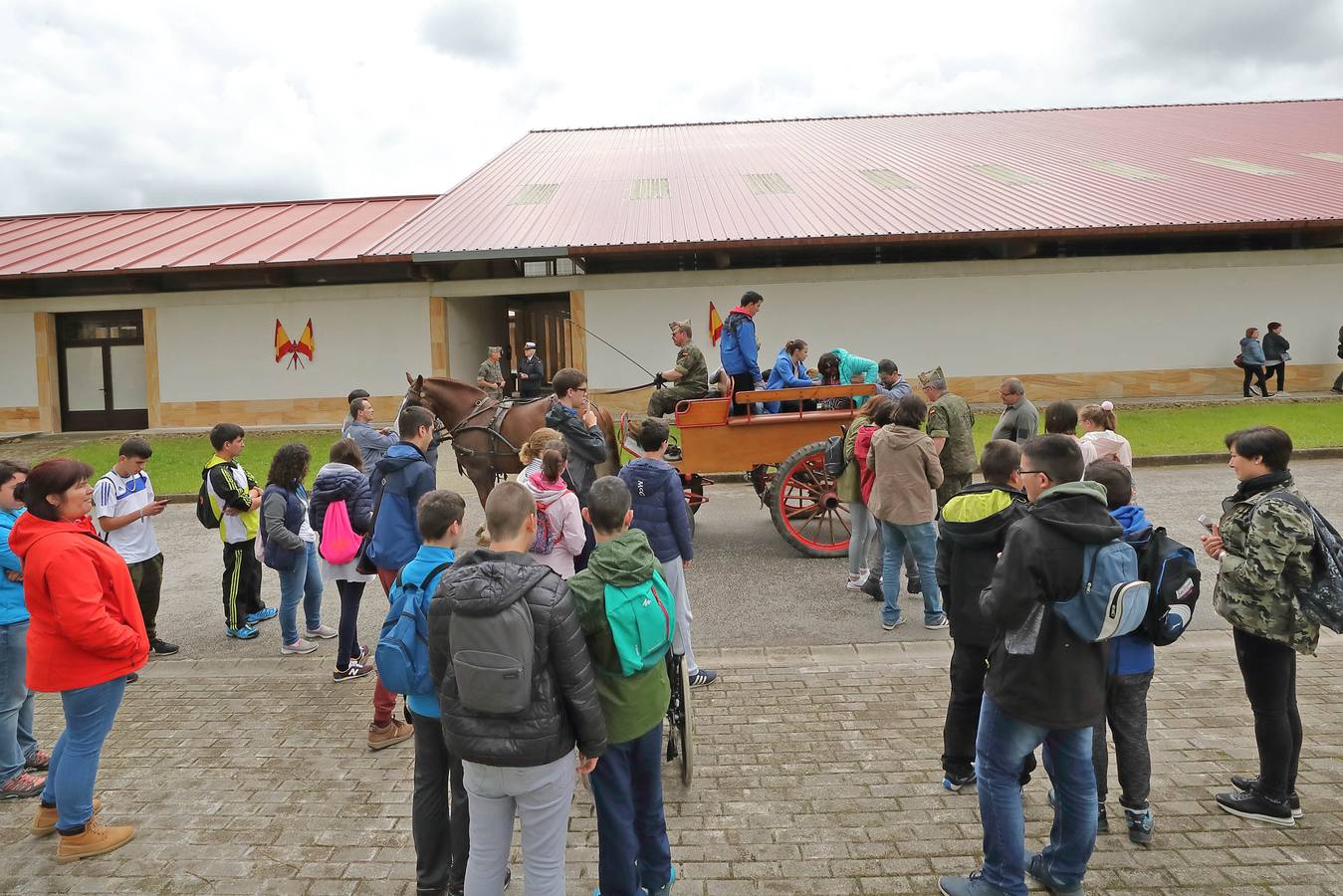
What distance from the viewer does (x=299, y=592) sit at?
241 inches

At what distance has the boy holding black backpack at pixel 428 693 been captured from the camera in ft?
10.3

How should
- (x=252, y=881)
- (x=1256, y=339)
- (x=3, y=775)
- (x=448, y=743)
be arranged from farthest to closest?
(x=1256, y=339)
(x=3, y=775)
(x=252, y=881)
(x=448, y=743)

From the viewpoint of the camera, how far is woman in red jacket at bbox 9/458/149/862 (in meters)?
3.51

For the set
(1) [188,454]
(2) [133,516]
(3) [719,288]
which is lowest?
(1) [188,454]

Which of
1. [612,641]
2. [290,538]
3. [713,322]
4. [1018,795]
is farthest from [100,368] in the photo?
[1018,795]

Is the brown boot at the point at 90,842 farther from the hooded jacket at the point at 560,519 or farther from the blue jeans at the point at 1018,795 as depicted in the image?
the blue jeans at the point at 1018,795

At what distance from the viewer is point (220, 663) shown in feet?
20.0

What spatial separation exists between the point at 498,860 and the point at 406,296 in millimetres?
16252

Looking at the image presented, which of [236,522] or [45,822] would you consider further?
[236,522]

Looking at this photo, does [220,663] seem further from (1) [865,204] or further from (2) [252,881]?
(1) [865,204]

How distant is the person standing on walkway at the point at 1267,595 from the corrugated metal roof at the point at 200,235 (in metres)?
16.1

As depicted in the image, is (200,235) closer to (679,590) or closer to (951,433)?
(951,433)

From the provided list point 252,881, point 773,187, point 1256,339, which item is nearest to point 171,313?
point 773,187

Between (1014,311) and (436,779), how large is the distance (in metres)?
16.3
